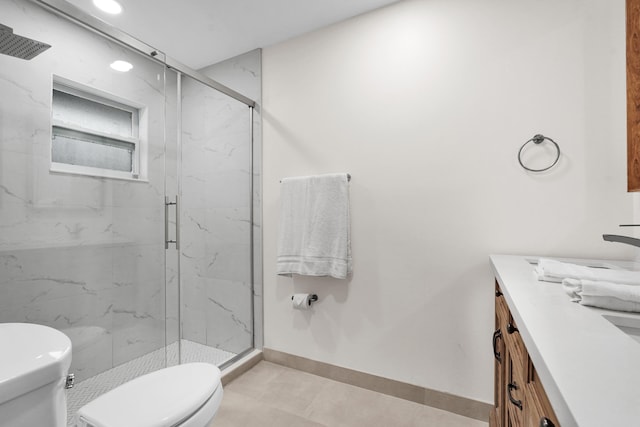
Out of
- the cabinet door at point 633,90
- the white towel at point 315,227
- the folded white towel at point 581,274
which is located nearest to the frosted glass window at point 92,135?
the white towel at point 315,227

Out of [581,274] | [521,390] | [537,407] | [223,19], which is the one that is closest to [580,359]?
[537,407]

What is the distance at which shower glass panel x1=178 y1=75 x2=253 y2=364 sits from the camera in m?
2.18

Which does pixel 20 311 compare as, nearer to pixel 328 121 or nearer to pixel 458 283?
pixel 328 121

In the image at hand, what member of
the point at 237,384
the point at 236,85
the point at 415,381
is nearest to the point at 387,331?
the point at 415,381

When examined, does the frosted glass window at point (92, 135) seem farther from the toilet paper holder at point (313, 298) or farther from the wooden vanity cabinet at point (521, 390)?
the wooden vanity cabinet at point (521, 390)

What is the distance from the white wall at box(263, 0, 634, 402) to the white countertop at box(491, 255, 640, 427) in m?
0.82

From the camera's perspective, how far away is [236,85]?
2363 mm

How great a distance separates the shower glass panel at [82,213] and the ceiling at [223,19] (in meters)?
0.45

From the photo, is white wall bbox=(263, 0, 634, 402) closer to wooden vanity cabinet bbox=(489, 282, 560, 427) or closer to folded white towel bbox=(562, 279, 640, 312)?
wooden vanity cabinet bbox=(489, 282, 560, 427)

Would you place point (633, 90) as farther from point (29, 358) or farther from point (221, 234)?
point (221, 234)

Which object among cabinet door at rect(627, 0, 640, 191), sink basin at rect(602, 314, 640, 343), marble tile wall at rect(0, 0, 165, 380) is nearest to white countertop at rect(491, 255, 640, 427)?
sink basin at rect(602, 314, 640, 343)

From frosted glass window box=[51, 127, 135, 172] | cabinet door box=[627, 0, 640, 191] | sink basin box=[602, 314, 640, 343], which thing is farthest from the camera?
frosted glass window box=[51, 127, 135, 172]

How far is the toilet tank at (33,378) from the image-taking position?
29.1 inches

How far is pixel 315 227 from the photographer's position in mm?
1916
